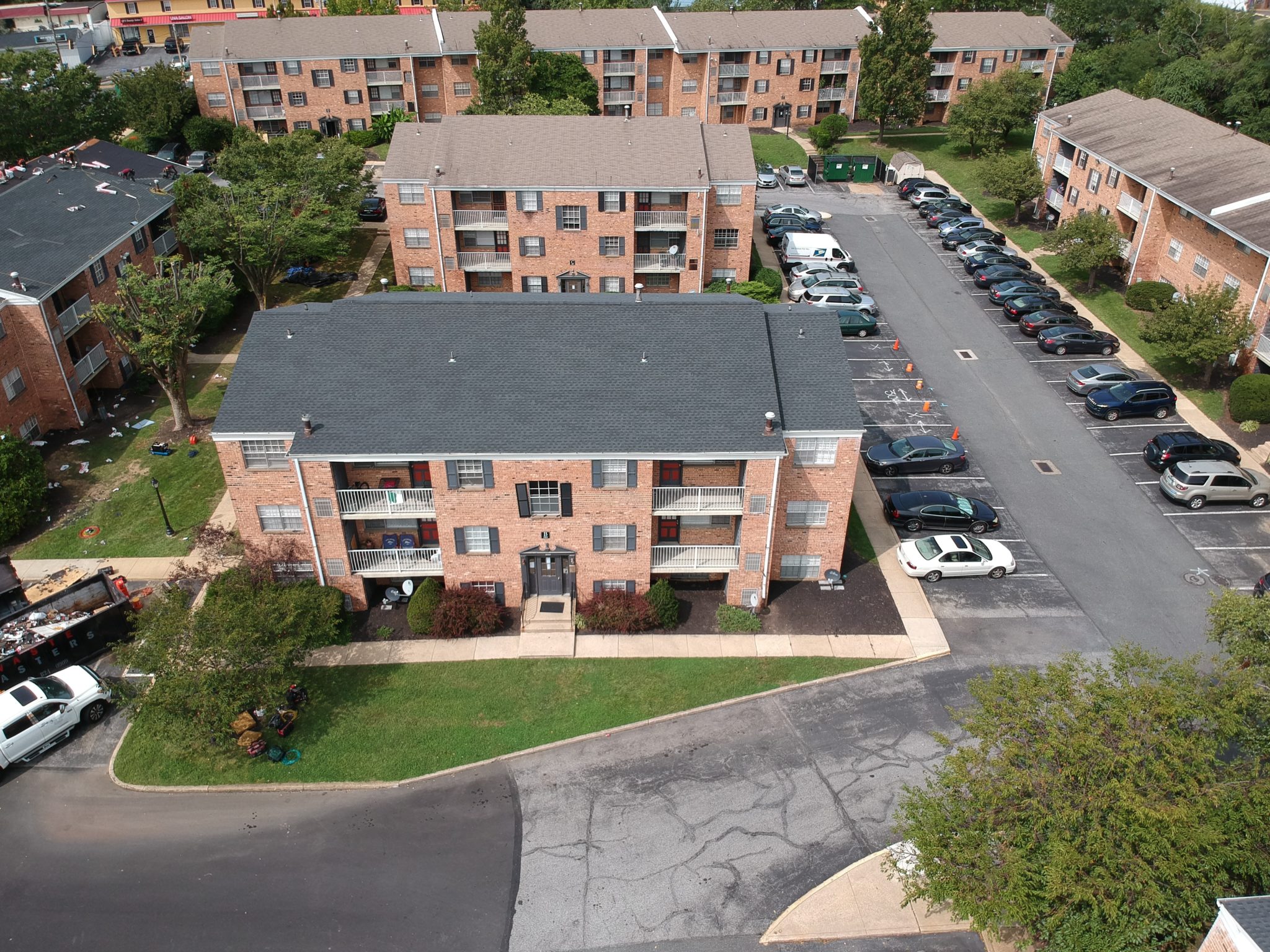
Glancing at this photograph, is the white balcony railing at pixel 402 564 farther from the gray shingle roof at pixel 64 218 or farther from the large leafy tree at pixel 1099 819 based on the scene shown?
the gray shingle roof at pixel 64 218

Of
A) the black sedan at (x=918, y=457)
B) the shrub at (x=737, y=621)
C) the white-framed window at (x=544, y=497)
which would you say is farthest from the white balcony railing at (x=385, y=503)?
the black sedan at (x=918, y=457)

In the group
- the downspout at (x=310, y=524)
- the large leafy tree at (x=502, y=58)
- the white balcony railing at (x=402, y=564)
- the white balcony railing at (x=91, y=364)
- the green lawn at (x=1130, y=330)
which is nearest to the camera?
the downspout at (x=310, y=524)

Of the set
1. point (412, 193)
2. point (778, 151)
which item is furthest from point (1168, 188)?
point (412, 193)

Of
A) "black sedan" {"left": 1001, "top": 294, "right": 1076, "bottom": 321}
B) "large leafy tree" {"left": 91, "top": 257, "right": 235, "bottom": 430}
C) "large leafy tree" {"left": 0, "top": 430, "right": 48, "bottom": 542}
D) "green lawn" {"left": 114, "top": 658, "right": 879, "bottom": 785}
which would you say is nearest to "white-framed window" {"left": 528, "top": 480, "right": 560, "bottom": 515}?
"green lawn" {"left": 114, "top": 658, "right": 879, "bottom": 785}

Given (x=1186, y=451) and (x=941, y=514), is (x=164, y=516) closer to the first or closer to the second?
(x=941, y=514)

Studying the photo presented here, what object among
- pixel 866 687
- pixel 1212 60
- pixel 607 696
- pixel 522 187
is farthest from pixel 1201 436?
pixel 1212 60

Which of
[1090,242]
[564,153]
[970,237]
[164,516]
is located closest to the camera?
[164,516]
